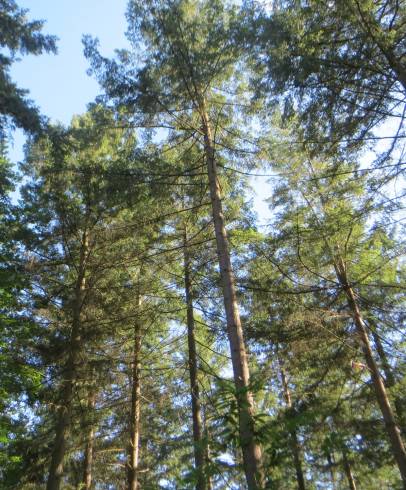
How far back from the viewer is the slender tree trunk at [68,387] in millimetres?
8617

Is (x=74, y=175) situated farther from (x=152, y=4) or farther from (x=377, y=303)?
(x=377, y=303)

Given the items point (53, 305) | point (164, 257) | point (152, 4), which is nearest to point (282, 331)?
point (164, 257)

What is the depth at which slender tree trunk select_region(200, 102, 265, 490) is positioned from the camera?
14.0 ft

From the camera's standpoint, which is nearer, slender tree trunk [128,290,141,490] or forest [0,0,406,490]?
forest [0,0,406,490]

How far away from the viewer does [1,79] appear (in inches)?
323

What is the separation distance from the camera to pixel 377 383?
384 inches

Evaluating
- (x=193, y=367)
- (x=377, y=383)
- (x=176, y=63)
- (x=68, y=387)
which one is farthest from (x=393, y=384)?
(x=176, y=63)

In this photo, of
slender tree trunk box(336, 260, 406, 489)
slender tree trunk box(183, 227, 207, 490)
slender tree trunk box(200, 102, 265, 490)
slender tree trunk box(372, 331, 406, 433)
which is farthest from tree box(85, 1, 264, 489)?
slender tree trunk box(372, 331, 406, 433)

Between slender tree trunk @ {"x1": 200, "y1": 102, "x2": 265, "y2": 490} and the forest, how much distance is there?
0.21 feet

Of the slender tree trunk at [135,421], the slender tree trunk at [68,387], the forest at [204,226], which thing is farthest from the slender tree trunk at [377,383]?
the slender tree trunk at [68,387]

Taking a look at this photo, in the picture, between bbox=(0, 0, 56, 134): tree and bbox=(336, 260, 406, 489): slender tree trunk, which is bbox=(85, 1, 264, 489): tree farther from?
bbox=(336, 260, 406, 489): slender tree trunk

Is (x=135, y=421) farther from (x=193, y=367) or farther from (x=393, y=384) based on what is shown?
(x=393, y=384)

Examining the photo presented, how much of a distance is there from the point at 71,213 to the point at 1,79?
14.2 feet

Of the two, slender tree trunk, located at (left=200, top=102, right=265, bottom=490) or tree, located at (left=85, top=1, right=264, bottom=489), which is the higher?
tree, located at (left=85, top=1, right=264, bottom=489)
